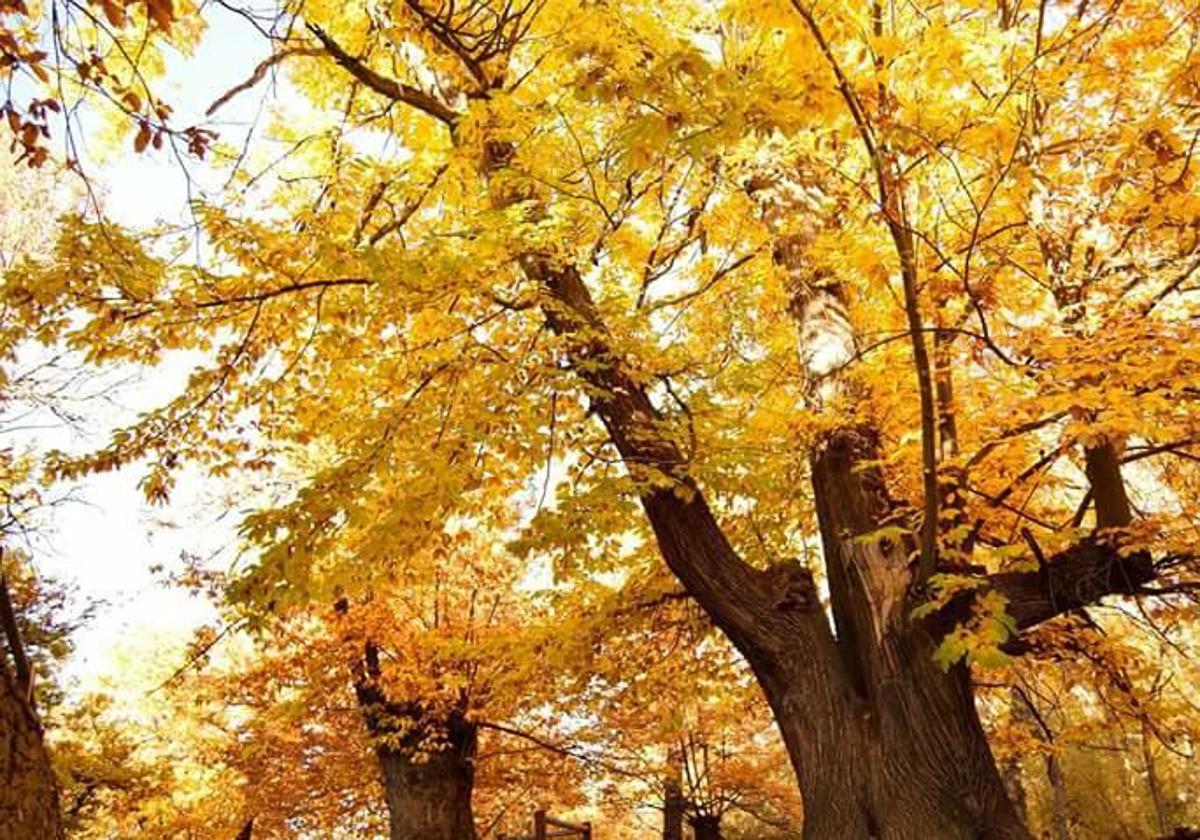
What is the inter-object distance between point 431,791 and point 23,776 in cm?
996

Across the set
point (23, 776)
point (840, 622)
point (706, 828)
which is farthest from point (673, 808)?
point (23, 776)

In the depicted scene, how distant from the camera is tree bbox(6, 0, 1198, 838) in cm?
428

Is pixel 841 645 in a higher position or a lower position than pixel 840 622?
lower

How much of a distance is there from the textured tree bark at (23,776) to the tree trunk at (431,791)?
935 cm

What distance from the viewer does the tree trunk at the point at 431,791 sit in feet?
36.3

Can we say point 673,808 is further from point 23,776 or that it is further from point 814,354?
point 23,776

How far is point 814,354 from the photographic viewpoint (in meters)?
6.22

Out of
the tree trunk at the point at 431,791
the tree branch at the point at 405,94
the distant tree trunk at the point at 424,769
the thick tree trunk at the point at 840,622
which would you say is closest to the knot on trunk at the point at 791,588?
the thick tree trunk at the point at 840,622

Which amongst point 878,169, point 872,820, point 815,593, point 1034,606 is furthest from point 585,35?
point 872,820

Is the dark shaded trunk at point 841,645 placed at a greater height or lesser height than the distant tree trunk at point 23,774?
greater

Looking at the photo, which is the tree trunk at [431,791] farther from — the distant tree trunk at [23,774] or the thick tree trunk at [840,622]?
the distant tree trunk at [23,774]

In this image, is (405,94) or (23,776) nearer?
(23,776)

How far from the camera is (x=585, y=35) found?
15.9ft

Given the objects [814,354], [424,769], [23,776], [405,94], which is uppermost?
[405,94]
